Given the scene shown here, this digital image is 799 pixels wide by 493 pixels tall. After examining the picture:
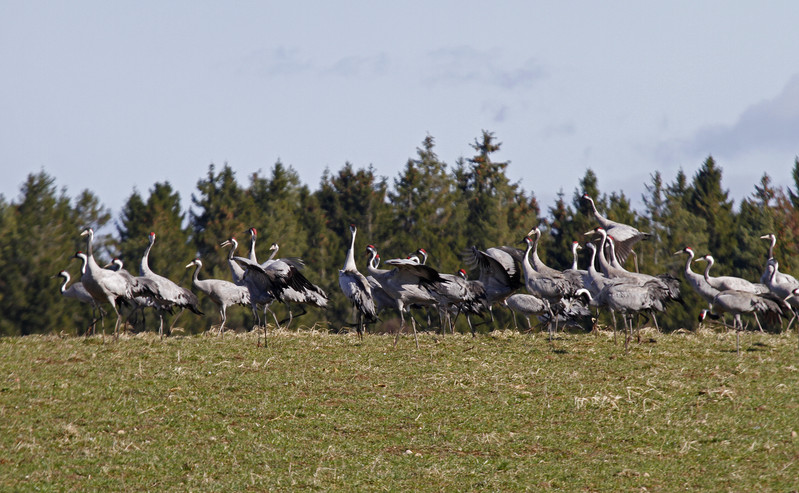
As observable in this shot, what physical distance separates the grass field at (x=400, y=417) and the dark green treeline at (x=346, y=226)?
90.2ft

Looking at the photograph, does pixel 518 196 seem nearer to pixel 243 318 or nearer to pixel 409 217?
pixel 409 217

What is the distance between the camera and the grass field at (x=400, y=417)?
1077 cm

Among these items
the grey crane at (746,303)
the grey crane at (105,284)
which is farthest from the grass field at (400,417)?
the grey crane at (105,284)

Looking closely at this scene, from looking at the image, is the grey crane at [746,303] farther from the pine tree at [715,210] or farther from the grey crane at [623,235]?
the pine tree at [715,210]

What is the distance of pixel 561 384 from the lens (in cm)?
1488

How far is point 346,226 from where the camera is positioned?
2306 inches

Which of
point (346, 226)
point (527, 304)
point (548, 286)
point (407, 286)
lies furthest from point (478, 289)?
point (346, 226)

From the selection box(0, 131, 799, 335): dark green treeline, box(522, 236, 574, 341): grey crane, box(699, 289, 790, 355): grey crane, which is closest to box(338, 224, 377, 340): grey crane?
box(522, 236, 574, 341): grey crane

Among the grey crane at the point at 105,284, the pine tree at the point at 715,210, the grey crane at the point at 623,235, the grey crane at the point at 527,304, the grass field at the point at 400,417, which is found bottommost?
the grass field at the point at 400,417

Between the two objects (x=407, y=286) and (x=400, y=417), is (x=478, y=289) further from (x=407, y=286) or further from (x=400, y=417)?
(x=400, y=417)

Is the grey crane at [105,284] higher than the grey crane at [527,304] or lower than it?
higher

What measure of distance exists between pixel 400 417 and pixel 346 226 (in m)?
45.6

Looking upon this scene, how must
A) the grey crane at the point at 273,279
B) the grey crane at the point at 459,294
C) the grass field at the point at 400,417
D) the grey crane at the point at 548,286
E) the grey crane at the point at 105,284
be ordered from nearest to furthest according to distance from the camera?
the grass field at the point at 400,417 < the grey crane at the point at 273,279 < the grey crane at the point at 548,286 < the grey crane at the point at 105,284 < the grey crane at the point at 459,294

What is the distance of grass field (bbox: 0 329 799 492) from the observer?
1077cm
